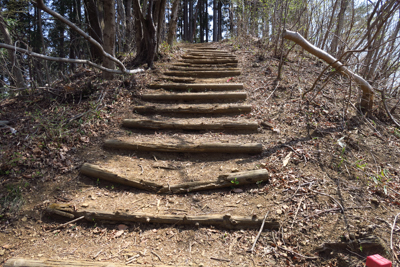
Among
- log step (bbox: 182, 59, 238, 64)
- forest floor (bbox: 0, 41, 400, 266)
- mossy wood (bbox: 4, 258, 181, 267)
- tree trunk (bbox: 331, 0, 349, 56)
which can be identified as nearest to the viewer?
mossy wood (bbox: 4, 258, 181, 267)

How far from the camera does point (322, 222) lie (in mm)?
2387

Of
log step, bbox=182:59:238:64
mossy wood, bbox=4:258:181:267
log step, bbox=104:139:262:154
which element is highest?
log step, bbox=182:59:238:64

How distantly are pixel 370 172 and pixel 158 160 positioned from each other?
9.84ft

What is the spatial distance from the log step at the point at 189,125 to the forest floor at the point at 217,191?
13 cm

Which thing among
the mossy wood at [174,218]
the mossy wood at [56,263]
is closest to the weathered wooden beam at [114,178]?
the mossy wood at [174,218]

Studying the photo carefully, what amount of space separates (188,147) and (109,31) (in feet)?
11.9

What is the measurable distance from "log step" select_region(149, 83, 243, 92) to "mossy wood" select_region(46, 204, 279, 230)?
3.85 metres

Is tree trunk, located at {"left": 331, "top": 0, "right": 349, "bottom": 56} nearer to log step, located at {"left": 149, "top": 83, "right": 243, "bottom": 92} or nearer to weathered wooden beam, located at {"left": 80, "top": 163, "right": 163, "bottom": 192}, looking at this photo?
log step, located at {"left": 149, "top": 83, "right": 243, "bottom": 92}

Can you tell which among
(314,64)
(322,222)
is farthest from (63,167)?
(314,64)

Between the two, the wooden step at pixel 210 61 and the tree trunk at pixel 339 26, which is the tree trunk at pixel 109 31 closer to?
the wooden step at pixel 210 61

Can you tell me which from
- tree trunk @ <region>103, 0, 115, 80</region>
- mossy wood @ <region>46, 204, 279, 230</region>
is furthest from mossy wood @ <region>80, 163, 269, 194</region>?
tree trunk @ <region>103, 0, 115, 80</region>

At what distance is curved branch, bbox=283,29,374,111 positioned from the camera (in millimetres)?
3811

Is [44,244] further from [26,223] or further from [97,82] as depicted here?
[97,82]

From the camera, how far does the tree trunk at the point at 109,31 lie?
5.20 m
